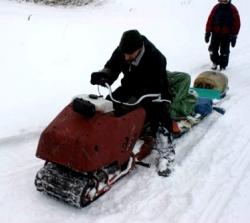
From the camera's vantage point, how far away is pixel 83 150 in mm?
3832

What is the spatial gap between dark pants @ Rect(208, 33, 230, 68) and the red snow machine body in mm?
5638

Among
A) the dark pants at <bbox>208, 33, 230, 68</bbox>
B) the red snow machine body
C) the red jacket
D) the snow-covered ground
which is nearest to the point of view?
the red snow machine body

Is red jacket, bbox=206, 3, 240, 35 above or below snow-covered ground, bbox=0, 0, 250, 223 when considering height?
above

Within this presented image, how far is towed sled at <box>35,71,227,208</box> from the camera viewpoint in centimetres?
387

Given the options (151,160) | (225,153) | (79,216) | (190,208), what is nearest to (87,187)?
(79,216)

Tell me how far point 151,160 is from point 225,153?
957 mm

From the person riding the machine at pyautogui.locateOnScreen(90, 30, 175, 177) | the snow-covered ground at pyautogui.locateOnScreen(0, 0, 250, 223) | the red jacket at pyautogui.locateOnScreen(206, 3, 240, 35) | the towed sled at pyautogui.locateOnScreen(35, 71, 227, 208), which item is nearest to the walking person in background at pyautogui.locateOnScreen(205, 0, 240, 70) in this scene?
the red jacket at pyautogui.locateOnScreen(206, 3, 240, 35)

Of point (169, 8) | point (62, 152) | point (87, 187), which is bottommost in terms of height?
point (169, 8)

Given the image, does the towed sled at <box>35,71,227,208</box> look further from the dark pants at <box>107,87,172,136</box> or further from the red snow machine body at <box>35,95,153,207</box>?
the dark pants at <box>107,87,172,136</box>

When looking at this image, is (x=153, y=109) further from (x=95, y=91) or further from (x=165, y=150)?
(x=95, y=91)

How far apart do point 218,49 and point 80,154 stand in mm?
6443

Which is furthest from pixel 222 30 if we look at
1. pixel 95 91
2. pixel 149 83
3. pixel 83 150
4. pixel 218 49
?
pixel 83 150

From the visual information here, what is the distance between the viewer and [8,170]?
4562 millimetres

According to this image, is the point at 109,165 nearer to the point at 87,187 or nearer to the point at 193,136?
the point at 87,187
